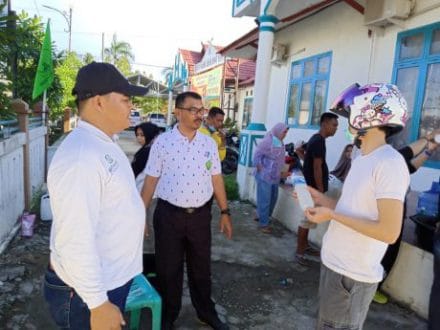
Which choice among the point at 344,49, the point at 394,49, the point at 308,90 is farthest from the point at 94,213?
the point at 308,90

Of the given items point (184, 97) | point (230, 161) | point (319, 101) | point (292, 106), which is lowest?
point (230, 161)

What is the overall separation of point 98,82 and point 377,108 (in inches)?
48.2

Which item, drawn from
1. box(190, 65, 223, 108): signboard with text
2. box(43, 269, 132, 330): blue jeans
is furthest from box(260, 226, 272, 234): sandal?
box(190, 65, 223, 108): signboard with text

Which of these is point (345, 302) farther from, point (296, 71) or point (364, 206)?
point (296, 71)

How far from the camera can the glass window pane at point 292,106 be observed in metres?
9.07

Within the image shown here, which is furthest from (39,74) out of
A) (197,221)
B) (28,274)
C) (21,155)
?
(197,221)

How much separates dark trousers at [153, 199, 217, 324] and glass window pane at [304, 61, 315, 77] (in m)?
6.31

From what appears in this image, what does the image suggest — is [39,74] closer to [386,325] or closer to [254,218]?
[254,218]

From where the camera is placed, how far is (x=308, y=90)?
8477 millimetres

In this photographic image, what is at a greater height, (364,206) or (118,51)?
(118,51)

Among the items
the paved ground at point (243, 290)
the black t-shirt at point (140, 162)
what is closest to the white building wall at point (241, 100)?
the paved ground at point (243, 290)

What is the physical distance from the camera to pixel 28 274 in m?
3.84

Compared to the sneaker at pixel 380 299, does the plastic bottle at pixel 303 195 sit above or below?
above

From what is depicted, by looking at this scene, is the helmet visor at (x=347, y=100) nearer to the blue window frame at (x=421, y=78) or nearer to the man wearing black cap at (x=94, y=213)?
the man wearing black cap at (x=94, y=213)
